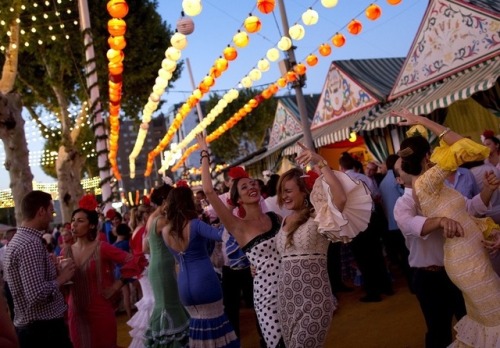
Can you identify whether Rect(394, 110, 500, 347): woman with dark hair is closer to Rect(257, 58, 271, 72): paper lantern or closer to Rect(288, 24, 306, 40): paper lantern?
Rect(288, 24, 306, 40): paper lantern

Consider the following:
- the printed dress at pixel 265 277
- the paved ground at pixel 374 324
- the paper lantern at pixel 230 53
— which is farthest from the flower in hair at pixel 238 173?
the paper lantern at pixel 230 53

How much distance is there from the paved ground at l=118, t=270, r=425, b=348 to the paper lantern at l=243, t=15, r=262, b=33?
5.82 meters

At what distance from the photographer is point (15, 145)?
12.2 metres

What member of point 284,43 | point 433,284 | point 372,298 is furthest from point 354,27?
point 433,284

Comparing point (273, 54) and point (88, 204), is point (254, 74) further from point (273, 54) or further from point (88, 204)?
point (88, 204)

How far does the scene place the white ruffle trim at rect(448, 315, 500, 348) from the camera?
3.10 m

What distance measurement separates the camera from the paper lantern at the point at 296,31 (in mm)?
11750

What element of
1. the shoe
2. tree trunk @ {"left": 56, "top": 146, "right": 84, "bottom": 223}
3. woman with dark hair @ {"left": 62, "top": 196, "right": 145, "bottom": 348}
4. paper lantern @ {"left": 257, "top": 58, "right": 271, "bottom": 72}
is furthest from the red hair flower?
tree trunk @ {"left": 56, "top": 146, "right": 84, "bottom": 223}

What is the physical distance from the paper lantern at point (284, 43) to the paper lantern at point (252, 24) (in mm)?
1198

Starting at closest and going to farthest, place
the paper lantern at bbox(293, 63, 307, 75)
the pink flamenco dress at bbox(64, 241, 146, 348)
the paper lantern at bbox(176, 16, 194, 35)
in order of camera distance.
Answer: the pink flamenco dress at bbox(64, 241, 146, 348)
the paper lantern at bbox(176, 16, 194, 35)
the paper lantern at bbox(293, 63, 307, 75)

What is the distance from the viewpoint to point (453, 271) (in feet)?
10.8

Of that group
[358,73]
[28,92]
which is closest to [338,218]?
[358,73]

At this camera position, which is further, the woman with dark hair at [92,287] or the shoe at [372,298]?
the shoe at [372,298]

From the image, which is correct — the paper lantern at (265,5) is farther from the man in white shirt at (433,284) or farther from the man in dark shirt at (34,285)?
the man in dark shirt at (34,285)
